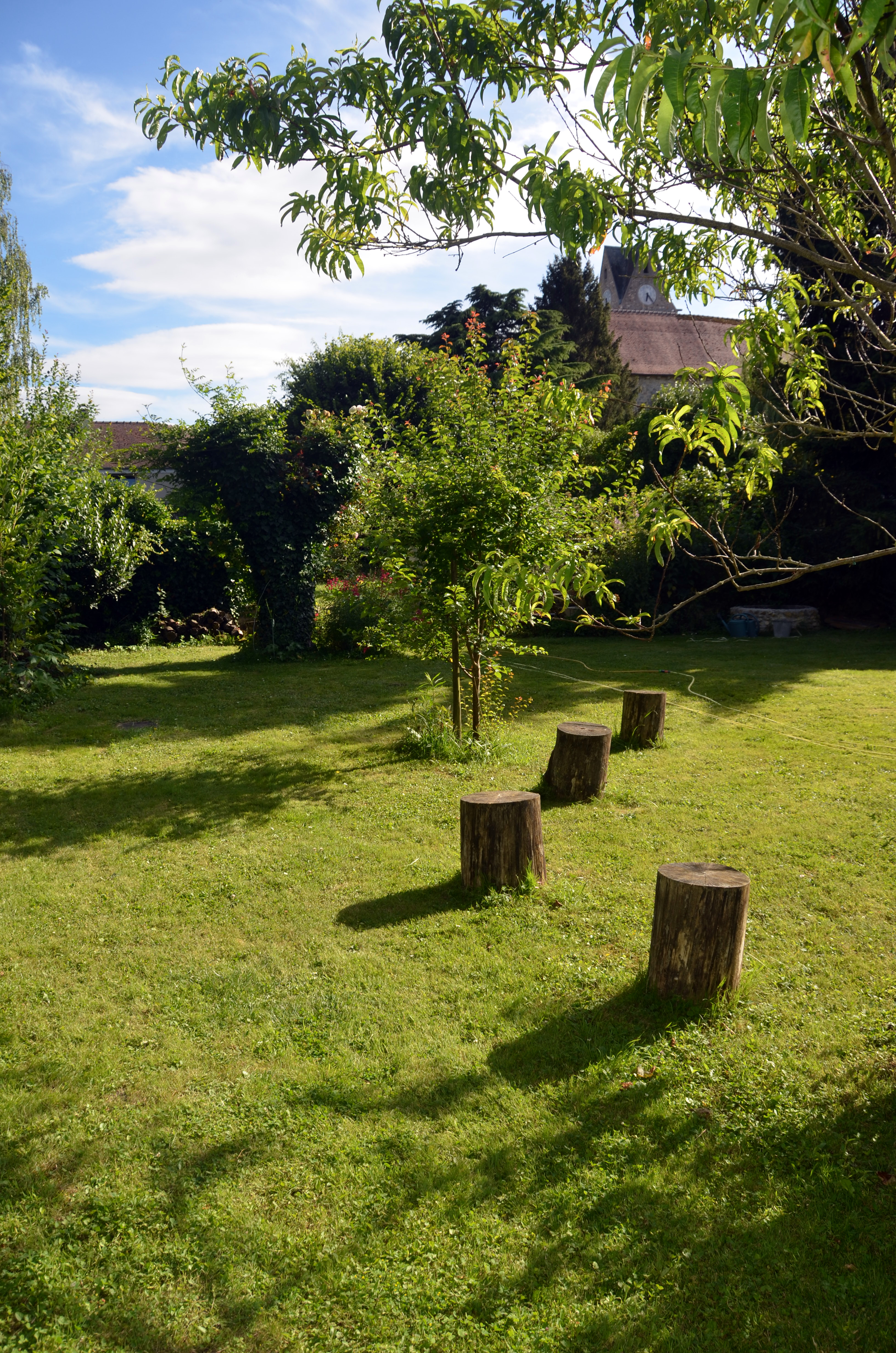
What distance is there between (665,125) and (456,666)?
704 cm

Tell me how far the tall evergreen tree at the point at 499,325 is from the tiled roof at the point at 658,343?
429 inches

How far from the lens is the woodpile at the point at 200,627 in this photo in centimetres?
1758

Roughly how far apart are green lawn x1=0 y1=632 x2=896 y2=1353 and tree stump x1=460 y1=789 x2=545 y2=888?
177 mm

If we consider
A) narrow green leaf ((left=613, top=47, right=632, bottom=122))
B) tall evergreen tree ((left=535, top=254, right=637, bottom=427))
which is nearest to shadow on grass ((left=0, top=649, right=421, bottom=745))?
narrow green leaf ((left=613, top=47, right=632, bottom=122))

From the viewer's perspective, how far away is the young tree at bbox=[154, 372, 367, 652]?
14609mm

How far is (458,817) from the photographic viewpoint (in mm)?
7223

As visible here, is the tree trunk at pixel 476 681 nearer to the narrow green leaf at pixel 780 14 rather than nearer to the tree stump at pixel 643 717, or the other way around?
the tree stump at pixel 643 717

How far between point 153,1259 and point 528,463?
681 cm

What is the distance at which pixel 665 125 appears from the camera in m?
1.89

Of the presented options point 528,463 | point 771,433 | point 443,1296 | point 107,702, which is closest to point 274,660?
point 107,702

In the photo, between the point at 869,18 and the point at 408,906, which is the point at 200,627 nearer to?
the point at 408,906

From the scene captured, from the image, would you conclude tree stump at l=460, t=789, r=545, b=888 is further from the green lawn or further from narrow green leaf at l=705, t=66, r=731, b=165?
narrow green leaf at l=705, t=66, r=731, b=165

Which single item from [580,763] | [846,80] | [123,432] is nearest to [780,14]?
[846,80]

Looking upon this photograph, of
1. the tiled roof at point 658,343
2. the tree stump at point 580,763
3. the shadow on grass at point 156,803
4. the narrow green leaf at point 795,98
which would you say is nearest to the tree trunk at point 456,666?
the shadow on grass at point 156,803
